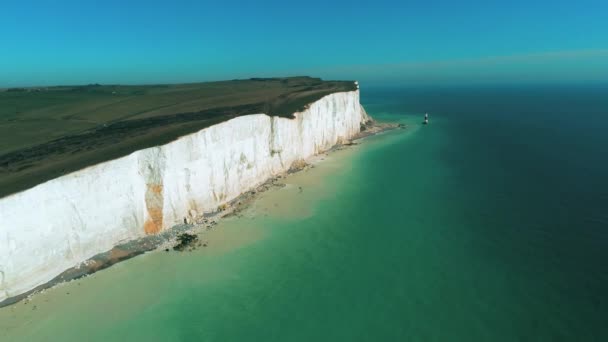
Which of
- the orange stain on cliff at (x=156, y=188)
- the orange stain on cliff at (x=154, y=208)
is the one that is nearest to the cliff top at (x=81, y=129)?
the orange stain on cliff at (x=156, y=188)

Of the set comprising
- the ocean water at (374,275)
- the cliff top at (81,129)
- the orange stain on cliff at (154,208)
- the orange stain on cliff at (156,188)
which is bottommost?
the ocean water at (374,275)

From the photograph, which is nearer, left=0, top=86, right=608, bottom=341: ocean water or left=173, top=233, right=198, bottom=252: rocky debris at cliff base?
left=0, top=86, right=608, bottom=341: ocean water

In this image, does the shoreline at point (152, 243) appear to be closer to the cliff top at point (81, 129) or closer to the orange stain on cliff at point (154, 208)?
the orange stain on cliff at point (154, 208)

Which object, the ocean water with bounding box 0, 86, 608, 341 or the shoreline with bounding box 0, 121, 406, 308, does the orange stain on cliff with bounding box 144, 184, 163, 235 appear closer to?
the shoreline with bounding box 0, 121, 406, 308

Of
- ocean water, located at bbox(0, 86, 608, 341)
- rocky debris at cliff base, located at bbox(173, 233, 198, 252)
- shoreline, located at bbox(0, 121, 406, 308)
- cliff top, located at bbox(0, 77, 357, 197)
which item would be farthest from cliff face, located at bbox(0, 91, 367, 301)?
ocean water, located at bbox(0, 86, 608, 341)

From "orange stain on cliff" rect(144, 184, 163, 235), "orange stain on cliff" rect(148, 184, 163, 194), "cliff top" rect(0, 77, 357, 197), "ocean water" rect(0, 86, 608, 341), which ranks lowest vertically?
"ocean water" rect(0, 86, 608, 341)

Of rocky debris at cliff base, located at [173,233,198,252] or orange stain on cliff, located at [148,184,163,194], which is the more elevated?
orange stain on cliff, located at [148,184,163,194]
